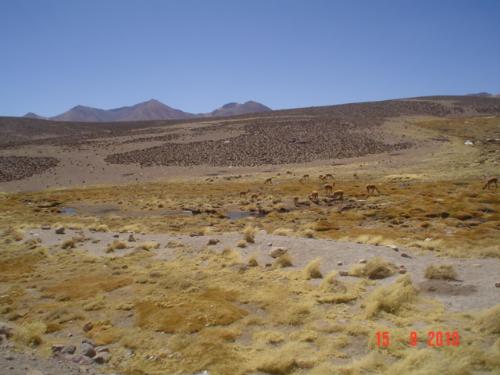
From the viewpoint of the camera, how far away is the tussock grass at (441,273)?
10195mm

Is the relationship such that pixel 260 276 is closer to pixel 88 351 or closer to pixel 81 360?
pixel 88 351

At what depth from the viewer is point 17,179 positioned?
46156 mm

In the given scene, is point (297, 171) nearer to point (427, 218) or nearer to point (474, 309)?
point (427, 218)

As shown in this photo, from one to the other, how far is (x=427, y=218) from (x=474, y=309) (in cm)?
1200

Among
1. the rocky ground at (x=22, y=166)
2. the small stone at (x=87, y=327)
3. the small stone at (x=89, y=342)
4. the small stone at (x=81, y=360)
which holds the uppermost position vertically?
the rocky ground at (x=22, y=166)

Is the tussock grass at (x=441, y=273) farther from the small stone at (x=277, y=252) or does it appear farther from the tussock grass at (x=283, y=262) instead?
the small stone at (x=277, y=252)

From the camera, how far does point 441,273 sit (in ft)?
33.6

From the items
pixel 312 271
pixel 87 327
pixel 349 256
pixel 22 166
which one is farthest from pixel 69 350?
pixel 22 166

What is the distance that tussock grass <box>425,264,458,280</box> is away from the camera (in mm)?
10195

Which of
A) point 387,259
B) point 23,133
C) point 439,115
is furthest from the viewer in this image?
point 23,133

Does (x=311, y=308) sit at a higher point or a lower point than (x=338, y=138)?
lower

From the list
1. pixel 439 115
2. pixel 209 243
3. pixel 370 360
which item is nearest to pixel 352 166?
pixel 209 243

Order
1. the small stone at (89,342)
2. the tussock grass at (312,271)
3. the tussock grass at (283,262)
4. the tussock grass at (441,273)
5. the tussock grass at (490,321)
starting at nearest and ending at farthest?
the tussock grass at (490,321)
the small stone at (89,342)
the tussock grass at (441,273)
the tussock grass at (312,271)
the tussock grass at (283,262)
